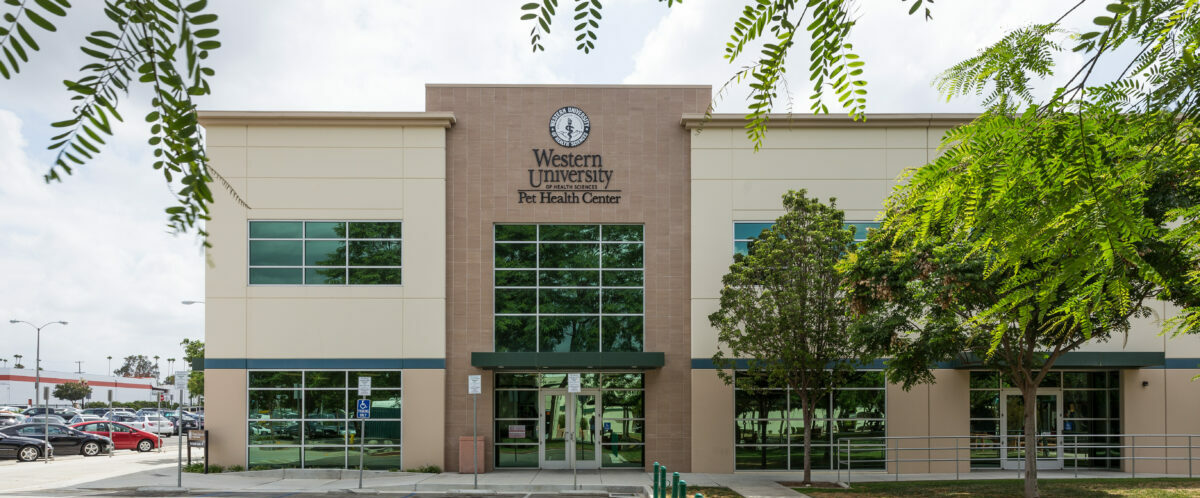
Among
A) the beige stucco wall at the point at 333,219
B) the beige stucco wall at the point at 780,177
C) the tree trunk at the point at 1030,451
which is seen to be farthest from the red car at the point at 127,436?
the tree trunk at the point at 1030,451

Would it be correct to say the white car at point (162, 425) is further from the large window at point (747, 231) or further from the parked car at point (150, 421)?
the large window at point (747, 231)

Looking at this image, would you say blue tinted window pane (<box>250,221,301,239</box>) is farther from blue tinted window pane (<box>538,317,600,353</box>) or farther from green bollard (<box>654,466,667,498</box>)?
green bollard (<box>654,466,667,498</box>)

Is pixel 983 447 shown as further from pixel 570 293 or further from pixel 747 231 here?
pixel 570 293

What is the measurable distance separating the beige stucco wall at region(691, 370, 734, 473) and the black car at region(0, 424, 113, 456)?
24551mm

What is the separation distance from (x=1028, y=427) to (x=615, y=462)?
1180 centimetres

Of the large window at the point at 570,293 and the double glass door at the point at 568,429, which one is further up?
the large window at the point at 570,293

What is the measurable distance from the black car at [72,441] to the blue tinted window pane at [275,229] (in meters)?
16.3

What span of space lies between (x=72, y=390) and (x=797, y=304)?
344 ft

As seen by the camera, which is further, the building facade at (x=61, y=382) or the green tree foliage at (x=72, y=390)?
the green tree foliage at (x=72, y=390)

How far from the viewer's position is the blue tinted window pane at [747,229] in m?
26.1

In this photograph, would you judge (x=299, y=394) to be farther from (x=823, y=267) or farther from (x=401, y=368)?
(x=823, y=267)

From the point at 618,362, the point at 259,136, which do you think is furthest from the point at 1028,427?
the point at 259,136

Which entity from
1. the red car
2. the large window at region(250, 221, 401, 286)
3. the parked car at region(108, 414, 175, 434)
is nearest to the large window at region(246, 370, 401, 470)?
the large window at region(250, 221, 401, 286)

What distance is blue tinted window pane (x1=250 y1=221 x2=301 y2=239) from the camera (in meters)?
25.9
